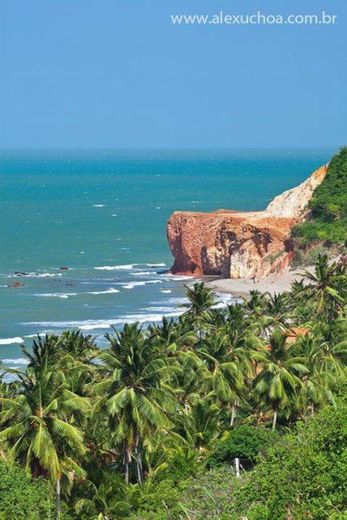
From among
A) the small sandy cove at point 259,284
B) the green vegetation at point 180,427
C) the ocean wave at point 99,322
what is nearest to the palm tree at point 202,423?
the green vegetation at point 180,427

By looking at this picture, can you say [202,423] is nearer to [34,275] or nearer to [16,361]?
[16,361]

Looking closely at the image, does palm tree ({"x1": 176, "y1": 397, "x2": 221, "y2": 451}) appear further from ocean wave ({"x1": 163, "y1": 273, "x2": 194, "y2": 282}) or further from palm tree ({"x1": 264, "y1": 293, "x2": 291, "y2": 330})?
ocean wave ({"x1": 163, "y1": 273, "x2": 194, "y2": 282})

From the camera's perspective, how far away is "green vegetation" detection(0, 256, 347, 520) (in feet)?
132

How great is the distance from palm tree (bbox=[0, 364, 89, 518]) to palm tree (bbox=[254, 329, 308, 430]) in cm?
1513

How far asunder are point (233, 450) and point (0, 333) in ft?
183

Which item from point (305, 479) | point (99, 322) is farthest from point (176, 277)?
point (305, 479)

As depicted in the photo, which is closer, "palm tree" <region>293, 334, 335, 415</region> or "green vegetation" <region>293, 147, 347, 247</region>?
"palm tree" <region>293, 334, 335, 415</region>

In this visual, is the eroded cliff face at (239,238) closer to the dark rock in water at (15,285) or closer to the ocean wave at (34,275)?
the ocean wave at (34,275)

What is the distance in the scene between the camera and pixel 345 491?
37.7m

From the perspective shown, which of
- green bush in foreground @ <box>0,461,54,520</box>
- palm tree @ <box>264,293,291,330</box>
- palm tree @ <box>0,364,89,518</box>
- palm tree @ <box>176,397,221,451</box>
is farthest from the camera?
palm tree @ <box>264,293,291,330</box>

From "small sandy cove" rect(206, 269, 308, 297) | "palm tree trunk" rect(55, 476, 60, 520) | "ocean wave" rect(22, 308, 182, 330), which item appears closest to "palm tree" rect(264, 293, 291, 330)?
"palm tree trunk" rect(55, 476, 60, 520)

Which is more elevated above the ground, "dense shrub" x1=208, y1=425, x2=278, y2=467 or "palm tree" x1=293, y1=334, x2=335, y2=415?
"palm tree" x1=293, y1=334, x2=335, y2=415

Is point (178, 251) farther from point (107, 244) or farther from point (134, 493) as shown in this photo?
point (134, 493)

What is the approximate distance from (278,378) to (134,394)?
1207 cm
